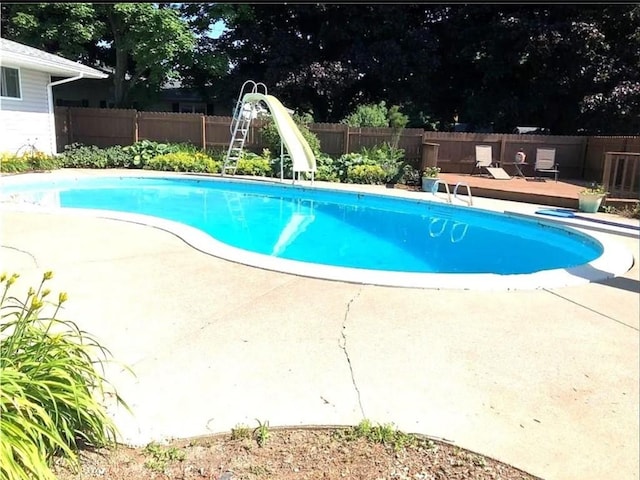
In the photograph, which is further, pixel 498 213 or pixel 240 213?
pixel 240 213

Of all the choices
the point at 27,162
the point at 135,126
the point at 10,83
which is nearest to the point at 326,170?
the point at 135,126

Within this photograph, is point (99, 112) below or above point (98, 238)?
above

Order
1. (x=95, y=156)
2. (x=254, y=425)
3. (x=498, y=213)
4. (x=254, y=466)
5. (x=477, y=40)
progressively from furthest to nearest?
1. (x=477, y=40)
2. (x=95, y=156)
3. (x=498, y=213)
4. (x=254, y=425)
5. (x=254, y=466)

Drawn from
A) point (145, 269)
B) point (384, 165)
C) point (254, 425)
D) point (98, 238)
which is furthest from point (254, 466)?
point (384, 165)

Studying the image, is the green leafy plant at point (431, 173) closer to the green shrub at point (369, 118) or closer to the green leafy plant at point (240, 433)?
the green shrub at point (369, 118)

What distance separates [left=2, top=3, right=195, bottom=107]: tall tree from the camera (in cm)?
1972

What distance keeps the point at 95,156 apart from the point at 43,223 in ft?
32.6

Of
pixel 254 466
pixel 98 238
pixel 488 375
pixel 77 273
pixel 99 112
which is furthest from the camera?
pixel 99 112

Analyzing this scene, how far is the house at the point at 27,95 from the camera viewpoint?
14414mm

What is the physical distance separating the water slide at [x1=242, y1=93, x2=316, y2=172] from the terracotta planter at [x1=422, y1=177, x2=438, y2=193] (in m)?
3.11

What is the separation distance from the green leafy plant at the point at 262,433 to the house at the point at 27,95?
46.8ft

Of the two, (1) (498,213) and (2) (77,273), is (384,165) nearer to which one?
(1) (498,213)

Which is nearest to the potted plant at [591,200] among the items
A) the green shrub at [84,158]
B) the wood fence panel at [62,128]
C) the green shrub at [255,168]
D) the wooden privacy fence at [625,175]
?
the wooden privacy fence at [625,175]

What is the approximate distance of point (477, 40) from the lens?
2050 cm
